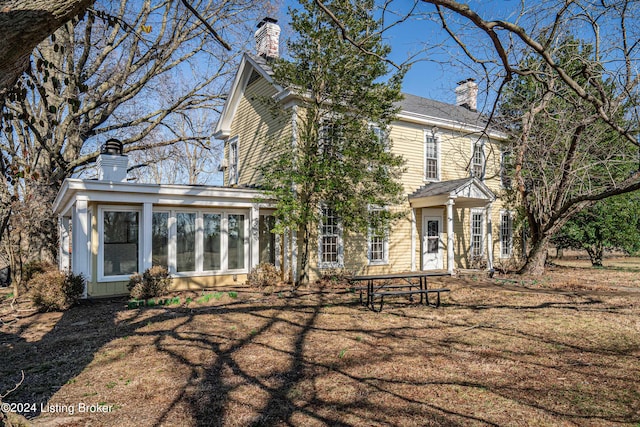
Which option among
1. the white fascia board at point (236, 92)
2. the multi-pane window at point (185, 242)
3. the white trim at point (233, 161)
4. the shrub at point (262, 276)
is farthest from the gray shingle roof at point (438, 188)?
the multi-pane window at point (185, 242)

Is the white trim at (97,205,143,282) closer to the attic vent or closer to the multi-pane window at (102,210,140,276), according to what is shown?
the multi-pane window at (102,210,140,276)

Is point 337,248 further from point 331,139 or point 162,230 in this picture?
point 162,230

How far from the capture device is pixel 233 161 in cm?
1677

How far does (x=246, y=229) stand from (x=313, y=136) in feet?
11.9

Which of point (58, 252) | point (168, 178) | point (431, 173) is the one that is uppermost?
point (168, 178)

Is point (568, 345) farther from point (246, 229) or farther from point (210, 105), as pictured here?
point (210, 105)

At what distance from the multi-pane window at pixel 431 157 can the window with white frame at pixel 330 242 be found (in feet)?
14.9

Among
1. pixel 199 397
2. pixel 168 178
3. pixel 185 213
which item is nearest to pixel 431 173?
pixel 185 213

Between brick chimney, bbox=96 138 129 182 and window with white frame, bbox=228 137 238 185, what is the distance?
499 cm

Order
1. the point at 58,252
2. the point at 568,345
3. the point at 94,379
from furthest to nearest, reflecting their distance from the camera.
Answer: the point at 58,252, the point at 568,345, the point at 94,379

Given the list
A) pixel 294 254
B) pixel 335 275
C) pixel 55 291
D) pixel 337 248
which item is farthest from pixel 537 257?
pixel 55 291

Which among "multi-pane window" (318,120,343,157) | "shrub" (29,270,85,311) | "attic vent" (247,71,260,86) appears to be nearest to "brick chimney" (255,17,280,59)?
"attic vent" (247,71,260,86)

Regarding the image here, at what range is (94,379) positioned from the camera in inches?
198

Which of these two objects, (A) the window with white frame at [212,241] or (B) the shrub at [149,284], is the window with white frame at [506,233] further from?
(B) the shrub at [149,284]
